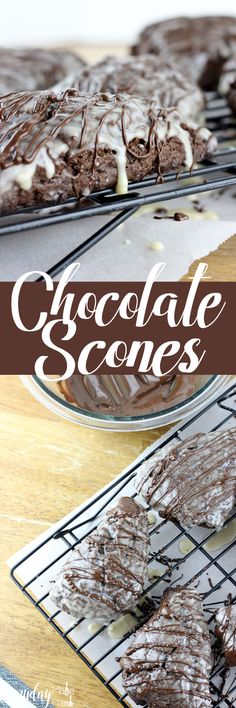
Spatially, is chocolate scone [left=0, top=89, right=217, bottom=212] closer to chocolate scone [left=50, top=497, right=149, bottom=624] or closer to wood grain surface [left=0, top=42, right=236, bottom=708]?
wood grain surface [left=0, top=42, right=236, bottom=708]

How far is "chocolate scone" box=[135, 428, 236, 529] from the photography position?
1284mm

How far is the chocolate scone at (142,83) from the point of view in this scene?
158 cm

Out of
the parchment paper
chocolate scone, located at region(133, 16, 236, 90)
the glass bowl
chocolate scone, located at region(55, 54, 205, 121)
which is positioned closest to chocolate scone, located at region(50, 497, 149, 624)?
the glass bowl

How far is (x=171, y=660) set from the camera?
109cm

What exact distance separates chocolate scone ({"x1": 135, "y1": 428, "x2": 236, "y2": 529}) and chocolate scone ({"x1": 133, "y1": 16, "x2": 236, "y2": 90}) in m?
0.90

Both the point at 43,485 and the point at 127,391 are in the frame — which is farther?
the point at 127,391

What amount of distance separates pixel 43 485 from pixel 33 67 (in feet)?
3.05

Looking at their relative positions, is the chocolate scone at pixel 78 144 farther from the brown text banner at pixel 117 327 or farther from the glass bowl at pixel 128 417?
the glass bowl at pixel 128 417

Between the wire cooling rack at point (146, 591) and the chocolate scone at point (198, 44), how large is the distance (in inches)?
34.5

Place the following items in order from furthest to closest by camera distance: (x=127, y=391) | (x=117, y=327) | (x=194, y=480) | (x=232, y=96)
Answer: (x=232, y=96)
(x=127, y=391)
(x=117, y=327)
(x=194, y=480)

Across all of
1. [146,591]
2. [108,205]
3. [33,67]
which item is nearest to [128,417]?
[146,591]

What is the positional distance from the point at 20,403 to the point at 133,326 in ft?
0.97

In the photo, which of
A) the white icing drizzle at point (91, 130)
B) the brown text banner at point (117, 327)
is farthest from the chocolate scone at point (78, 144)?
the brown text banner at point (117, 327)

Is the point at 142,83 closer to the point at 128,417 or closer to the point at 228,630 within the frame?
the point at 128,417
